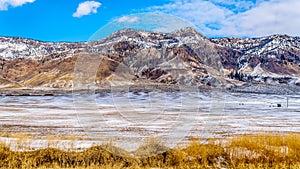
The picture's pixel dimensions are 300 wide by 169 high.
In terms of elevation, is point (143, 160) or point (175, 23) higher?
point (175, 23)

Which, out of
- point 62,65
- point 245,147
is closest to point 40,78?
point 62,65

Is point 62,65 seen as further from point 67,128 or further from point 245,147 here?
point 245,147

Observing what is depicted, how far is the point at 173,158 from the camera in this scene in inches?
523

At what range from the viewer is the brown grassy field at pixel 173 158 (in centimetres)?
1288

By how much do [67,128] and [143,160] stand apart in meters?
14.1

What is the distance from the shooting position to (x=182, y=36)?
1046 centimetres

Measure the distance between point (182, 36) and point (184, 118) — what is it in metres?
2.12

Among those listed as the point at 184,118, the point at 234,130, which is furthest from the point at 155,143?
the point at 234,130

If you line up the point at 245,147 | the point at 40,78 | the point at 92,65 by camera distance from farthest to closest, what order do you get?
the point at 40,78 → the point at 245,147 → the point at 92,65

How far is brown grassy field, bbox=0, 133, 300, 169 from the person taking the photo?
12.9 m

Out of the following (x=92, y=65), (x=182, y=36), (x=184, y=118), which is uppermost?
(x=182, y=36)

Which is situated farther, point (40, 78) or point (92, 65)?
point (40, 78)

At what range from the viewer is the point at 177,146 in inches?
529

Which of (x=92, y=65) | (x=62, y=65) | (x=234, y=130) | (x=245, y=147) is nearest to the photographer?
(x=92, y=65)
